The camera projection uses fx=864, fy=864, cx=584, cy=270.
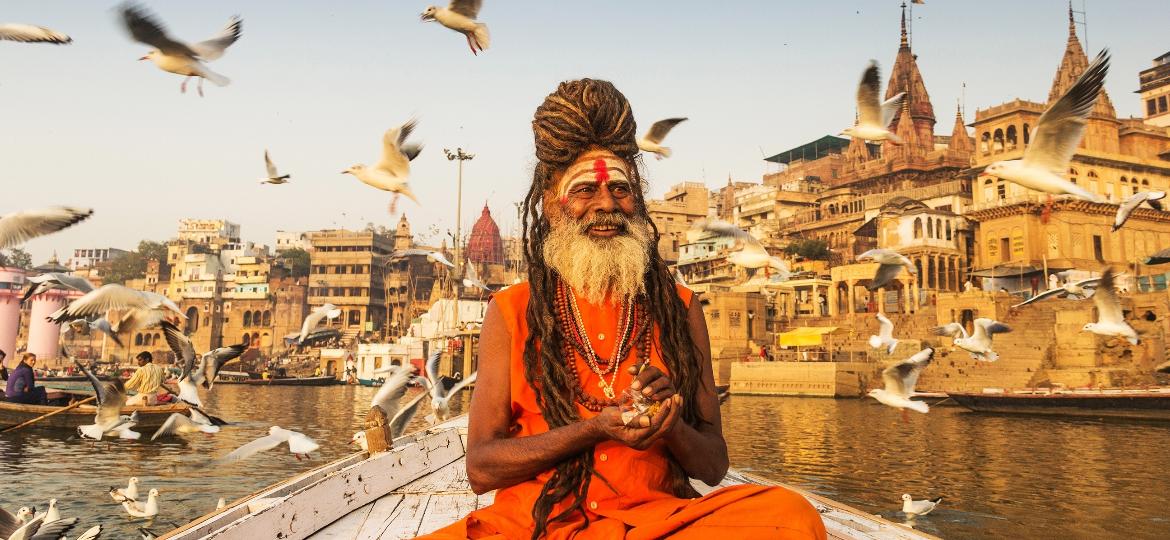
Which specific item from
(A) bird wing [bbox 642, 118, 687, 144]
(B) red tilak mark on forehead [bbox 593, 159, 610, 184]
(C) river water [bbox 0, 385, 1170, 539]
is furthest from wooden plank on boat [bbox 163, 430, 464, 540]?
(C) river water [bbox 0, 385, 1170, 539]

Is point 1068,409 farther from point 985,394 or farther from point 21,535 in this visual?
point 21,535

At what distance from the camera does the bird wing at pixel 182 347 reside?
9.38 m

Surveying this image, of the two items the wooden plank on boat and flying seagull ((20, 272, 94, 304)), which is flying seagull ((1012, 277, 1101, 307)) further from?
flying seagull ((20, 272, 94, 304))

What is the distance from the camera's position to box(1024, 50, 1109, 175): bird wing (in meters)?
6.74

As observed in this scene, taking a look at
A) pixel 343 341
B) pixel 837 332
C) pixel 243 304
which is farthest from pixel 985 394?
pixel 243 304

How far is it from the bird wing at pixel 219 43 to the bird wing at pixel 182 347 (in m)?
2.93

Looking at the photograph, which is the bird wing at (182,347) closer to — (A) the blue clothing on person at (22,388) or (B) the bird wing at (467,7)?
(B) the bird wing at (467,7)

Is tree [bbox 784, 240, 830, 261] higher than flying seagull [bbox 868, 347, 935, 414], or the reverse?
tree [bbox 784, 240, 830, 261]

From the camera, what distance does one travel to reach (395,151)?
8.58 m

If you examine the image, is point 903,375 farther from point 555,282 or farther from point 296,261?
point 296,261

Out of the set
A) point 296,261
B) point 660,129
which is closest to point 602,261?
point 660,129

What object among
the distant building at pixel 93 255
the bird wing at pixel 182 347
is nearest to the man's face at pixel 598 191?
the bird wing at pixel 182 347

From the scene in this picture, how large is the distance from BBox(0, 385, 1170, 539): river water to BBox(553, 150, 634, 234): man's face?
317 inches

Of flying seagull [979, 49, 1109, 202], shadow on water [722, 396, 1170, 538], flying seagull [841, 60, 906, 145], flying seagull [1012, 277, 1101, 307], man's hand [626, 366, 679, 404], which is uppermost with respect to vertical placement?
flying seagull [841, 60, 906, 145]
